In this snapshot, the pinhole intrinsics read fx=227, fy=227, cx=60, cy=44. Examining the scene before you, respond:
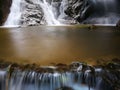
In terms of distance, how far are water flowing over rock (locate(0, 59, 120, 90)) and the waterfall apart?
18.2 ft

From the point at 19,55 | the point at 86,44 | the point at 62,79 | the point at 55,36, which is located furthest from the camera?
the point at 55,36

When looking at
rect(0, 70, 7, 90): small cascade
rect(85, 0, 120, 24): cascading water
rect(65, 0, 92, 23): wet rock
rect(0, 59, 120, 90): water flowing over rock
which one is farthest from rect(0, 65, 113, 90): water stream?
rect(65, 0, 92, 23): wet rock

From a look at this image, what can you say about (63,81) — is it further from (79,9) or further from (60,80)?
(79,9)

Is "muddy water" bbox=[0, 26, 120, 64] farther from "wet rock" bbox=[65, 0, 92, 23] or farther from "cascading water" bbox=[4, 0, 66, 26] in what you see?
"wet rock" bbox=[65, 0, 92, 23]

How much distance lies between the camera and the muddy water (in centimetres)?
391

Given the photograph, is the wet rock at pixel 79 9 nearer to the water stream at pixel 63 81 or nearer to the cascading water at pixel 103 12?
the cascading water at pixel 103 12

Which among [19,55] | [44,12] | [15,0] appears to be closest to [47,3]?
[44,12]

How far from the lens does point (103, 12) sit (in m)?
9.25

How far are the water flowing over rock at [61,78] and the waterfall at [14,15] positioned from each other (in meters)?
5.55

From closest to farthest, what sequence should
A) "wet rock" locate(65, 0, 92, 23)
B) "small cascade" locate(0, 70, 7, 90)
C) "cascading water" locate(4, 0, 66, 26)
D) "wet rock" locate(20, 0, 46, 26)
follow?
"small cascade" locate(0, 70, 7, 90) < "wet rock" locate(20, 0, 46, 26) < "cascading water" locate(4, 0, 66, 26) < "wet rock" locate(65, 0, 92, 23)

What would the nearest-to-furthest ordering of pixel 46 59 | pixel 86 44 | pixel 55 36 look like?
1. pixel 46 59
2. pixel 86 44
3. pixel 55 36

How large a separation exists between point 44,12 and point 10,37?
3.51 meters

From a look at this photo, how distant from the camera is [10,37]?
5.76m

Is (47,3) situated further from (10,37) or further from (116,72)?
(116,72)
